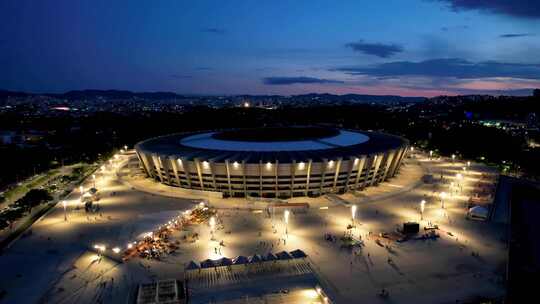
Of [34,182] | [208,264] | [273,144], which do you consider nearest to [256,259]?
[208,264]

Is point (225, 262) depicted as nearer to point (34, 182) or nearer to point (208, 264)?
point (208, 264)

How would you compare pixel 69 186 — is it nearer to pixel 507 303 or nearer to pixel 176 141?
pixel 176 141

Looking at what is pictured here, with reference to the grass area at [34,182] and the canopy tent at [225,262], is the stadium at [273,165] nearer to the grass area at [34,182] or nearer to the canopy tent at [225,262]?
the grass area at [34,182]

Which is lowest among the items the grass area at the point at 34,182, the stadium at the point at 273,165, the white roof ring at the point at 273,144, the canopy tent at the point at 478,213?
the grass area at the point at 34,182

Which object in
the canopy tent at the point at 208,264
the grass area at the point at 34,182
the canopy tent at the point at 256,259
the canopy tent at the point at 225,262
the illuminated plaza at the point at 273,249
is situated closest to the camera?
the illuminated plaza at the point at 273,249

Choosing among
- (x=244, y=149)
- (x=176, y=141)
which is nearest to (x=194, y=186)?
(x=244, y=149)

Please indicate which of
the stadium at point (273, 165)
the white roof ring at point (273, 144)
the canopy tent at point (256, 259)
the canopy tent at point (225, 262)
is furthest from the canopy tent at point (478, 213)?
the canopy tent at point (225, 262)

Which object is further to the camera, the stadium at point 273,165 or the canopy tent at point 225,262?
the stadium at point 273,165
